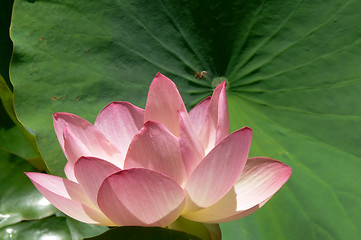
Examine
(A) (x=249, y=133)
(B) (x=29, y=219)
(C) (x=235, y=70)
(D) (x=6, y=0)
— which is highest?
(D) (x=6, y=0)

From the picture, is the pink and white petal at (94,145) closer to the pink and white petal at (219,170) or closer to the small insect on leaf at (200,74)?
the pink and white petal at (219,170)

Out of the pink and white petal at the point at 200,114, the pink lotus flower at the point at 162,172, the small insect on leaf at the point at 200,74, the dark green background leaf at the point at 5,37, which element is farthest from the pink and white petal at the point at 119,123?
the dark green background leaf at the point at 5,37

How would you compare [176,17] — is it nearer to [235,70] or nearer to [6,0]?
[235,70]

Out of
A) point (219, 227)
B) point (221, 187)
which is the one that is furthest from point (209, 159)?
point (219, 227)

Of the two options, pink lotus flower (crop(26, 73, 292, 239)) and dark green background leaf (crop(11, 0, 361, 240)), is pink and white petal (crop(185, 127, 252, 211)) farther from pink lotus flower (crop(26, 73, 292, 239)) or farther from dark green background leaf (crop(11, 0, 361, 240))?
dark green background leaf (crop(11, 0, 361, 240))

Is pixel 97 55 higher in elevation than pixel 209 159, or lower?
higher

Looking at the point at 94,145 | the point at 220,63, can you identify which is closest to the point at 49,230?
the point at 94,145
